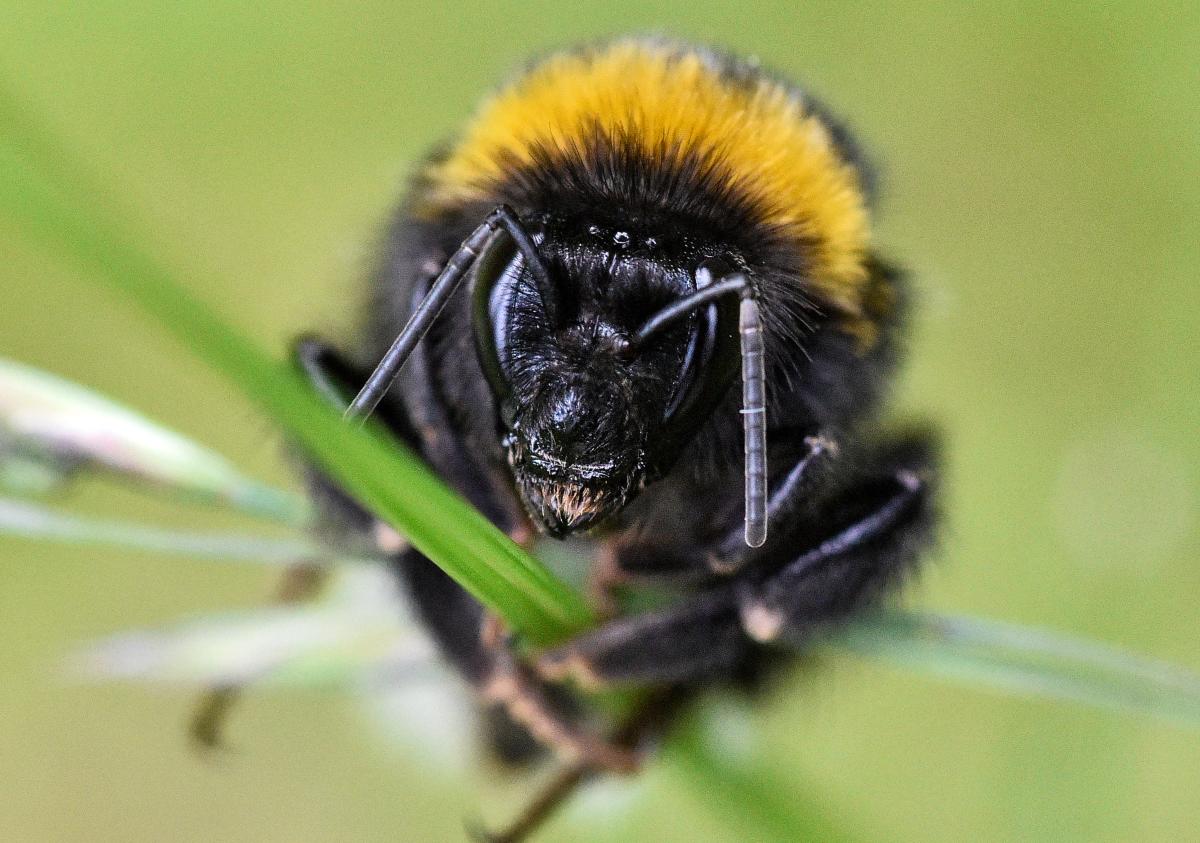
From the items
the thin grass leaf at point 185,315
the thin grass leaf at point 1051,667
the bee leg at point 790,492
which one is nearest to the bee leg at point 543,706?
the bee leg at point 790,492

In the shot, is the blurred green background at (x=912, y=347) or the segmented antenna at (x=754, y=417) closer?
the segmented antenna at (x=754, y=417)

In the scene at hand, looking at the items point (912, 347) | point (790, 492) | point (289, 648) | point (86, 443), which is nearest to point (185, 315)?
point (790, 492)

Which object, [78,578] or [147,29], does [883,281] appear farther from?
[147,29]

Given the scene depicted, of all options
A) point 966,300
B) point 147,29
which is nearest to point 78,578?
point 147,29

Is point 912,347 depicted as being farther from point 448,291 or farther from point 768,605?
point 448,291

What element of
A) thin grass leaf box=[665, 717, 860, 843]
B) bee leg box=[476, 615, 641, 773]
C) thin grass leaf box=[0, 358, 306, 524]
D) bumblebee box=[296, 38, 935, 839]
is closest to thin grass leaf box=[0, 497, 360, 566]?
thin grass leaf box=[0, 358, 306, 524]

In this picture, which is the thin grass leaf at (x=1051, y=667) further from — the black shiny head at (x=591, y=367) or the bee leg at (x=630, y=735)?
the black shiny head at (x=591, y=367)

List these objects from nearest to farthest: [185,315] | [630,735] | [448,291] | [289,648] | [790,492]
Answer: [185,315], [448,291], [790,492], [630,735], [289,648]
